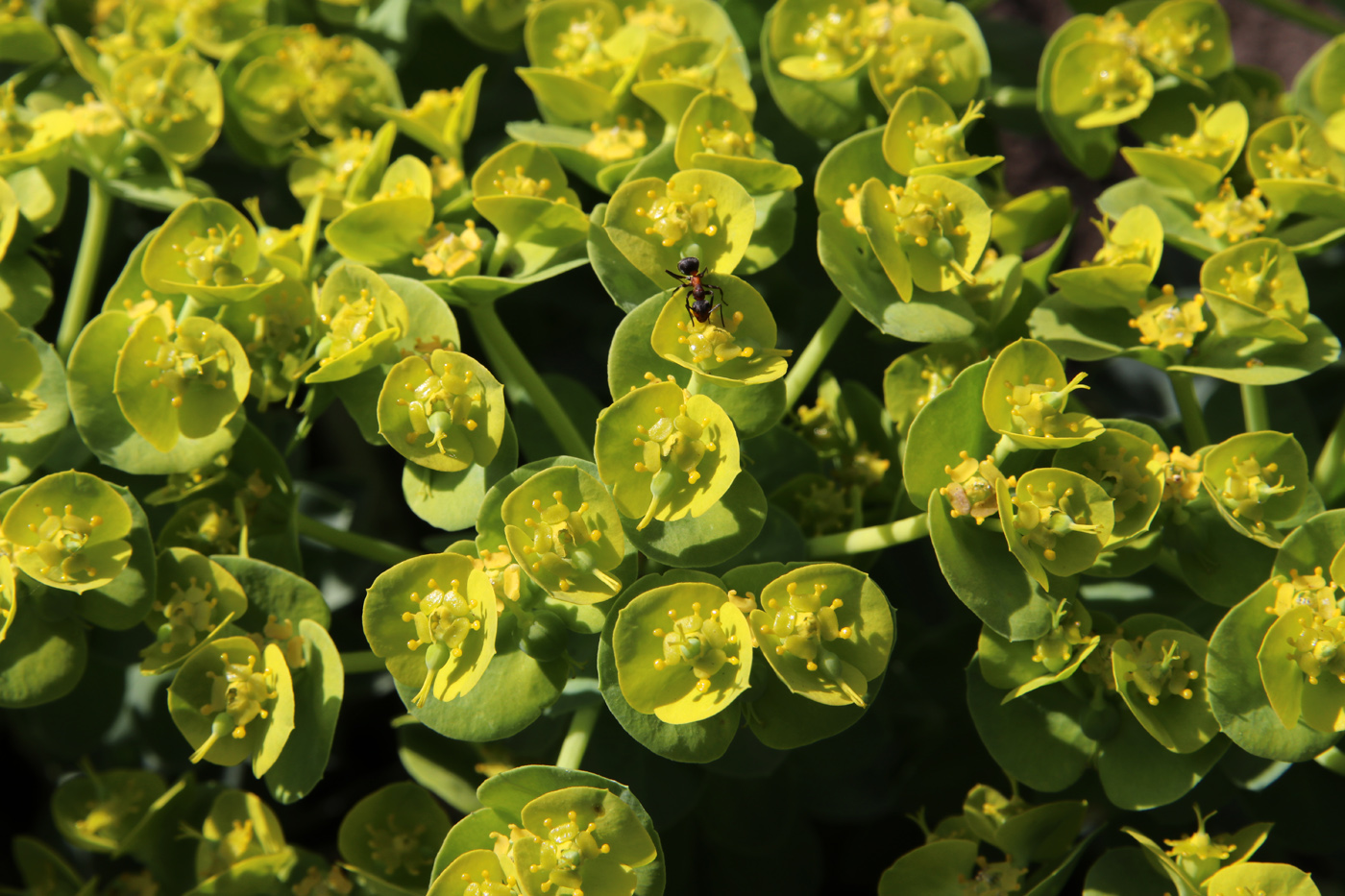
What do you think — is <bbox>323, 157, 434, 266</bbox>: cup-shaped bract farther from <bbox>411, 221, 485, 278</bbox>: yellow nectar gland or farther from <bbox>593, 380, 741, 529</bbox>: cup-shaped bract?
<bbox>593, 380, 741, 529</bbox>: cup-shaped bract

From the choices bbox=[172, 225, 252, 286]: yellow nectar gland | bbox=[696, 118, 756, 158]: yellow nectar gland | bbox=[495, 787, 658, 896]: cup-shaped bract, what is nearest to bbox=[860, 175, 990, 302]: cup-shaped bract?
bbox=[696, 118, 756, 158]: yellow nectar gland

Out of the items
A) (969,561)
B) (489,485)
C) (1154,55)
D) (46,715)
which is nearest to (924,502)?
(969,561)

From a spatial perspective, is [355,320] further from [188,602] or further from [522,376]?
[188,602]

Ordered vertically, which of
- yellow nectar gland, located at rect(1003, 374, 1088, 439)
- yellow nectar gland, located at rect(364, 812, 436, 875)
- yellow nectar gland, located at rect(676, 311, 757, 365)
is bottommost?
yellow nectar gland, located at rect(364, 812, 436, 875)

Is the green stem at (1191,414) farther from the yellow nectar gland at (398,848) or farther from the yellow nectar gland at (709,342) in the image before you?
the yellow nectar gland at (398,848)

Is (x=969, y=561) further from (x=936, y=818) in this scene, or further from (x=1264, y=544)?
(x=936, y=818)

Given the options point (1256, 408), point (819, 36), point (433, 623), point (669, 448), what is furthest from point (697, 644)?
point (819, 36)
